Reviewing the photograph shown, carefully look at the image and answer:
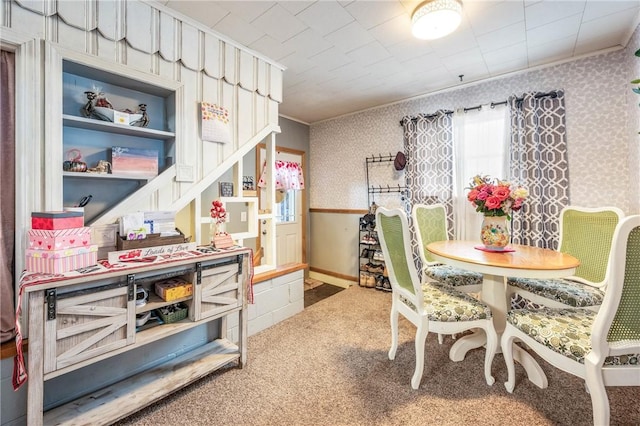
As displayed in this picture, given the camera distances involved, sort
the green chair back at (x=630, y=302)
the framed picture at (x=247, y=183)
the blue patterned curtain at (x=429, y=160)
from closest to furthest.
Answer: the green chair back at (x=630, y=302) < the blue patterned curtain at (x=429, y=160) < the framed picture at (x=247, y=183)

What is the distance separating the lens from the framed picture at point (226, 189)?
251 cm

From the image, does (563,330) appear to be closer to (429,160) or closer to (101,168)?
(429,160)

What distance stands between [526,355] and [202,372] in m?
2.15

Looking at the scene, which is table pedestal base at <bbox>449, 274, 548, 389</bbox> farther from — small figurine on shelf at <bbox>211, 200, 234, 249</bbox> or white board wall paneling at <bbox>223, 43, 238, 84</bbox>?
white board wall paneling at <bbox>223, 43, 238, 84</bbox>

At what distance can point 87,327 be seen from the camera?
4.33 feet

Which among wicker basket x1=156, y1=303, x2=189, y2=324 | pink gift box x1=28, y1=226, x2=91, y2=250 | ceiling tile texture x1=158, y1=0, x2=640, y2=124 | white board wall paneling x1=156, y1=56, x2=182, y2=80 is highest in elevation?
ceiling tile texture x1=158, y1=0, x2=640, y2=124

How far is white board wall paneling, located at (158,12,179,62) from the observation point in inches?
74.7

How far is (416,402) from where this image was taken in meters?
1.62

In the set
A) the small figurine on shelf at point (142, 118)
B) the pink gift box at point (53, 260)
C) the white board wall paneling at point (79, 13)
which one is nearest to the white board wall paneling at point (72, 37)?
the white board wall paneling at point (79, 13)

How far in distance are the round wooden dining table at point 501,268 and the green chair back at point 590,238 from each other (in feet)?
1.11

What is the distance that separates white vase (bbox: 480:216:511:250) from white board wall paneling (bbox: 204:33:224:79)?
2480mm

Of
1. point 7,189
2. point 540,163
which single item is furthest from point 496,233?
point 7,189

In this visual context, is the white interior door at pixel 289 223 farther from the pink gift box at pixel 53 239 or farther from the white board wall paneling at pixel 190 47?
the pink gift box at pixel 53 239

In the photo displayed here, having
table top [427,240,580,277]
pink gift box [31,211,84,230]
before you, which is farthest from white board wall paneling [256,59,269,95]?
table top [427,240,580,277]
